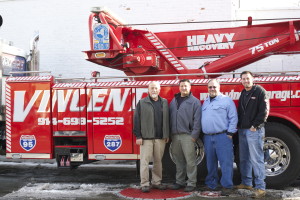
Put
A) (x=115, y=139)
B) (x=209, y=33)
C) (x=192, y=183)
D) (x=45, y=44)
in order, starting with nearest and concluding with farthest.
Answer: (x=192, y=183) < (x=115, y=139) < (x=209, y=33) < (x=45, y=44)

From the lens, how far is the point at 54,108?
645 cm

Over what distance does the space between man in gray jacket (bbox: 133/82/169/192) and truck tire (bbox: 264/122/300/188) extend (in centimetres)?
172

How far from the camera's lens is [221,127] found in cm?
554

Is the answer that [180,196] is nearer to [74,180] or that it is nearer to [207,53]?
[74,180]

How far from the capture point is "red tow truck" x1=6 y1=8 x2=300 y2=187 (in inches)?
232

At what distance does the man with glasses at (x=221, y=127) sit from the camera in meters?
5.53

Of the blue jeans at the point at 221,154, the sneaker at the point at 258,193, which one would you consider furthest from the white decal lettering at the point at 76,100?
the sneaker at the point at 258,193

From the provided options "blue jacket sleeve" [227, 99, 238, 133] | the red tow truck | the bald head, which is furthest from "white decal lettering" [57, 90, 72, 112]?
Answer: "blue jacket sleeve" [227, 99, 238, 133]

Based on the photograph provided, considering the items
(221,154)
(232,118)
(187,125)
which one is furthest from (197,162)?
(232,118)

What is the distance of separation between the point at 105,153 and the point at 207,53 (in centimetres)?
289

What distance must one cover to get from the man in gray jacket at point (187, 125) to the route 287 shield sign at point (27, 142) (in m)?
2.60

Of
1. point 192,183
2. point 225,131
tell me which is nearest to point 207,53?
point 225,131

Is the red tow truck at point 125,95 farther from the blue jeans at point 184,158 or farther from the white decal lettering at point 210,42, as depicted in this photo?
the blue jeans at point 184,158

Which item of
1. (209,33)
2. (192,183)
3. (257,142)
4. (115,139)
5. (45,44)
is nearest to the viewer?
(257,142)
